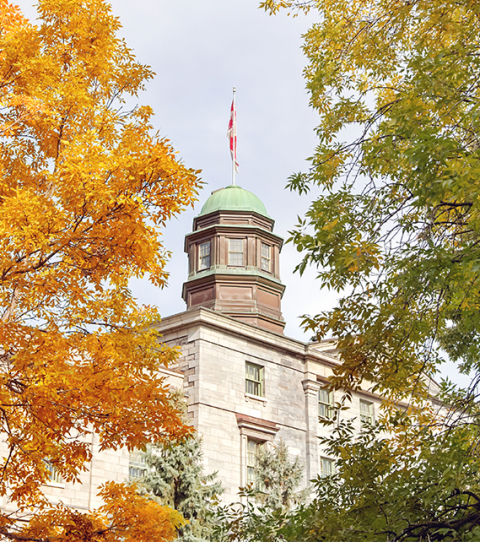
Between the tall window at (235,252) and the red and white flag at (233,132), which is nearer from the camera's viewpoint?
the tall window at (235,252)

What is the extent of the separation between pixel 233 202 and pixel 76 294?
25489 millimetres

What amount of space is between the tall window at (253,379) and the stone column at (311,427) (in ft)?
8.16

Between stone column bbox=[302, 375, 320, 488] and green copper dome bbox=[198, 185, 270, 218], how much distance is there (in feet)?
28.8

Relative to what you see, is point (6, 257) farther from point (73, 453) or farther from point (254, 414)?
point (254, 414)

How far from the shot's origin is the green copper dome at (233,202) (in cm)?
3422

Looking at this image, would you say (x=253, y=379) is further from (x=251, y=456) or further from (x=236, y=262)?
(x=236, y=262)

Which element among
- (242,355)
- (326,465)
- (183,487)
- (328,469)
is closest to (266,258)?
(242,355)

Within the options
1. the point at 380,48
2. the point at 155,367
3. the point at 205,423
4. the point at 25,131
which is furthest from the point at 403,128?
the point at 205,423

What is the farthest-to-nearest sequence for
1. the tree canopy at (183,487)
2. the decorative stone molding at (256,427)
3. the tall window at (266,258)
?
the tall window at (266,258)
the decorative stone molding at (256,427)
the tree canopy at (183,487)

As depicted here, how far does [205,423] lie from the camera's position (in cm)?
2602

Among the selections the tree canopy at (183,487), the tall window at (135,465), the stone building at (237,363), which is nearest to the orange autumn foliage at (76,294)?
the tree canopy at (183,487)

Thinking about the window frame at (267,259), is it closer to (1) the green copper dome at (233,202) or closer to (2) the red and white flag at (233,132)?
(1) the green copper dome at (233,202)

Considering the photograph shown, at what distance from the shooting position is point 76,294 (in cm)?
959

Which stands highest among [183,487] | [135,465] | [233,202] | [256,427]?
[233,202]
